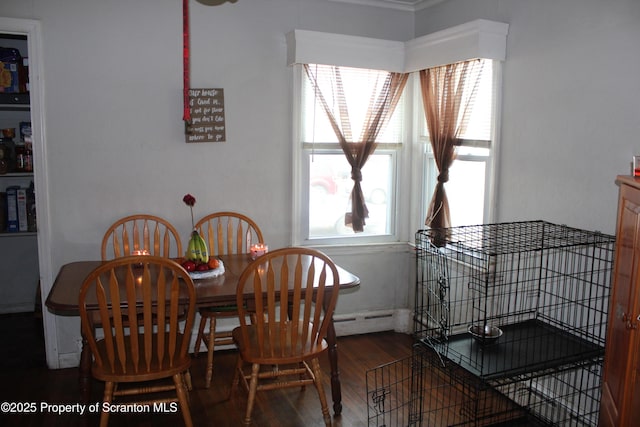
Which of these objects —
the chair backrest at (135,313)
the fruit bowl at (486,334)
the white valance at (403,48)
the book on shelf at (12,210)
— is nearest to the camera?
the chair backrest at (135,313)

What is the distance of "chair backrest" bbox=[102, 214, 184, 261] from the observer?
3.29 m

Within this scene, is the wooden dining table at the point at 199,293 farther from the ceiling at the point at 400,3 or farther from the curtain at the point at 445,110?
the ceiling at the point at 400,3

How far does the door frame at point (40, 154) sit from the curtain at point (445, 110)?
240 centimetres

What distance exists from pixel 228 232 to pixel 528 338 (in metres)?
1.85

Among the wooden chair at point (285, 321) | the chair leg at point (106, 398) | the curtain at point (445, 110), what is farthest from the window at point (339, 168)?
the chair leg at point (106, 398)

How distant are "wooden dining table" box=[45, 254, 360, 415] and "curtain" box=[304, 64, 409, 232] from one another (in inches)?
42.3

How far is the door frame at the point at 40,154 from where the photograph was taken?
3.16 m

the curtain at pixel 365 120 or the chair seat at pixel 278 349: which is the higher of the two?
the curtain at pixel 365 120

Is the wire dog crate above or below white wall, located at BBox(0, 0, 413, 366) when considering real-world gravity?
below

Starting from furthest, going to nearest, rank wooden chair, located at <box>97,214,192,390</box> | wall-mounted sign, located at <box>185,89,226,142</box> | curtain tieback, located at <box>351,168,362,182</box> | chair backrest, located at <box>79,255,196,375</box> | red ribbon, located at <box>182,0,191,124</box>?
curtain tieback, located at <box>351,168,362,182</box>, wall-mounted sign, located at <box>185,89,226,142</box>, red ribbon, located at <box>182,0,191,124</box>, wooden chair, located at <box>97,214,192,390</box>, chair backrest, located at <box>79,255,196,375</box>

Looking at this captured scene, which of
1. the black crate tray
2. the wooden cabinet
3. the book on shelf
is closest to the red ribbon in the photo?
the book on shelf

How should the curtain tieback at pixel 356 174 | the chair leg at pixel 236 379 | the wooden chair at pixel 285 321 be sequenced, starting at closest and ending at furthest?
1. the wooden chair at pixel 285 321
2. the chair leg at pixel 236 379
3. the curtain tieback at pixel 356 174

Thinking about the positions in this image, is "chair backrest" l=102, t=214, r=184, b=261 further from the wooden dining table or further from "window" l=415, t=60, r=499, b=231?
"window" l=415, t=60, r=499, b=231

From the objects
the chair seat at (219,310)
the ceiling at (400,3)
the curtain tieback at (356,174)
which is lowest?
the chair seat at (219,310)
